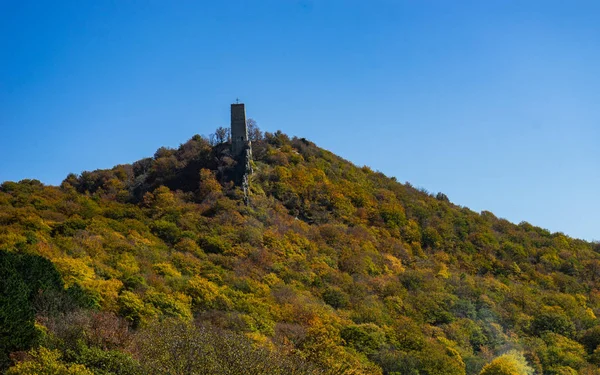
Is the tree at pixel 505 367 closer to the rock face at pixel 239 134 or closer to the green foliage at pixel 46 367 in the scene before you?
the green foliage at pixel 46 367

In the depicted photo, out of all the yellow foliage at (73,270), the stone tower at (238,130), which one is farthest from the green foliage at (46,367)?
the stone tower at (238,130)

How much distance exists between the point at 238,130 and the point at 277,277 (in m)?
18.1

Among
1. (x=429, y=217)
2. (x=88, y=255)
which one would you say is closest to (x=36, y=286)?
(x=88, y=255)

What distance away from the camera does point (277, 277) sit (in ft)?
126

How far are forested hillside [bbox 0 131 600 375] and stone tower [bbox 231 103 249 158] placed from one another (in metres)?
1.26

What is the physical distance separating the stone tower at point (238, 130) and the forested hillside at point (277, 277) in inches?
49.5

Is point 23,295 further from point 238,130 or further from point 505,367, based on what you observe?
point 238,130

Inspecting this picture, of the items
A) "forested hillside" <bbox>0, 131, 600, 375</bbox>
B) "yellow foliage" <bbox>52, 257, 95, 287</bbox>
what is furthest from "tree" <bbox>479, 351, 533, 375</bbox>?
"yellow foliage" <bbox>52, 257, 95, 287</bbox>

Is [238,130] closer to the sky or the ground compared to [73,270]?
closer to the sky

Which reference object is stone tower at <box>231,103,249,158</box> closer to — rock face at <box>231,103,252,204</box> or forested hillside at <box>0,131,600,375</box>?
rock face at <box>231,103,252,204</box>

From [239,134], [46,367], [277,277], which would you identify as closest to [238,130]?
[239,134]

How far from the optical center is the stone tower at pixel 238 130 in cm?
5262

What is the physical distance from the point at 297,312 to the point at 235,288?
3.87m

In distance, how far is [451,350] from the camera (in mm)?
33969
